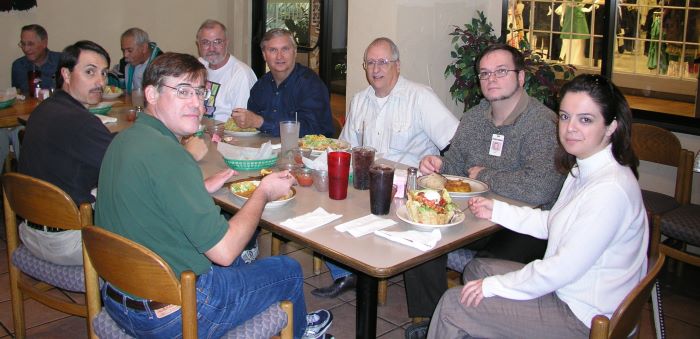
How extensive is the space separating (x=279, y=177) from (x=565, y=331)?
0.96 m

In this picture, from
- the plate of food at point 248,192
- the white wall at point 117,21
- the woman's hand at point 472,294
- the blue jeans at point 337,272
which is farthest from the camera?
the white wall at point 117,21

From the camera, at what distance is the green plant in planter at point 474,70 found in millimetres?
4348

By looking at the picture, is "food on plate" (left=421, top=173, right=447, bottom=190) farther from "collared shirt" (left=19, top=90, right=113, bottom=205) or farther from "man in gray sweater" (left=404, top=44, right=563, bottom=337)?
"collared shirt" (left=19, top=90, right=113, bottom=205)

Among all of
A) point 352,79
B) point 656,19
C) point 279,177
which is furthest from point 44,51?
point 656,19

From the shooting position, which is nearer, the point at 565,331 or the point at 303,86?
the point at 565,331

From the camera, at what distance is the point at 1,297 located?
318 centimetres

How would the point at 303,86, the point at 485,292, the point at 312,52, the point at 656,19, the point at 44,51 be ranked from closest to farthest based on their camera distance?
the point at 485,292
the point at 303,86
the point at 656,19
the point at 44,51
the point at 312,52

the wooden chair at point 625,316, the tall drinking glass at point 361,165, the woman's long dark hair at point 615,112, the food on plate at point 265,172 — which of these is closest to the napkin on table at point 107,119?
the food on plate at point 265,172

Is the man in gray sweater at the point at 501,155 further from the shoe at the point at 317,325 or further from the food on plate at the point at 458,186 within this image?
the shoe at the point at 317,325

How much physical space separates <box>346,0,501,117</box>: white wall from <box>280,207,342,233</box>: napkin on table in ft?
8.25

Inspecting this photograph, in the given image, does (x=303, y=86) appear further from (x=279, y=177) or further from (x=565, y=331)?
(x=565, y=331)

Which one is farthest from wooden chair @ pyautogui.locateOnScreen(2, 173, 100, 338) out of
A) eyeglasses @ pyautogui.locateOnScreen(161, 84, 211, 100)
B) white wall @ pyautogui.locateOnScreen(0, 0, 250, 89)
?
white wall @ pyautogui.locateOnScreen(0, 0, 250, 89)

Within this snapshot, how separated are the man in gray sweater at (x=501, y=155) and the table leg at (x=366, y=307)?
0.57 meters

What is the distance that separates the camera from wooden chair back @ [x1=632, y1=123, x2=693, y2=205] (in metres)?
3.37
